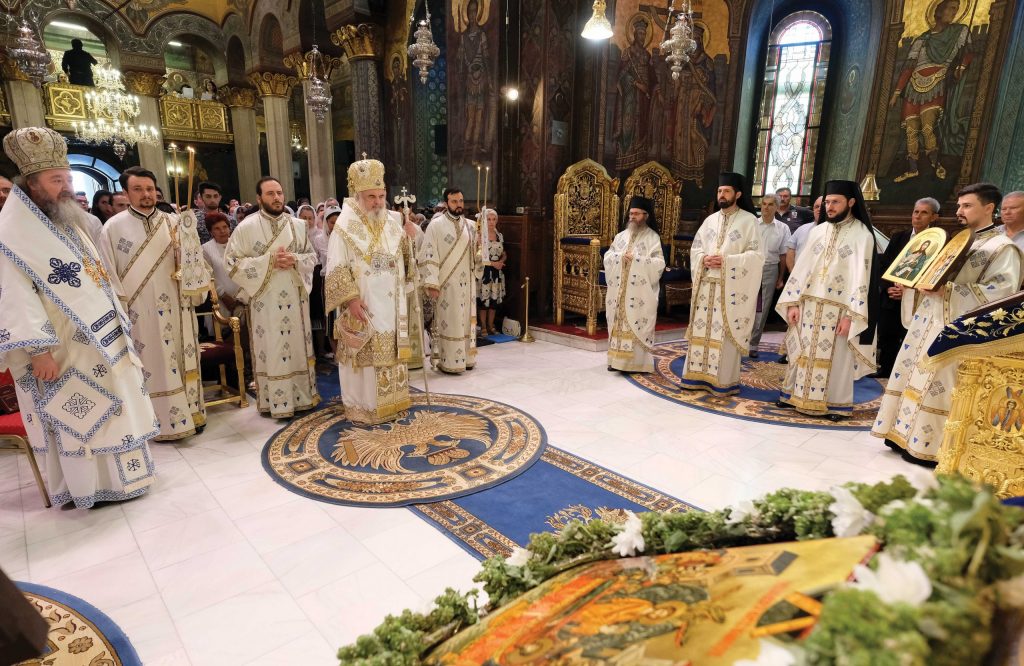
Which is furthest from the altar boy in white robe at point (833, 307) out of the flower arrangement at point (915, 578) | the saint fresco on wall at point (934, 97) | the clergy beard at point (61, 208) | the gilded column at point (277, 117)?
the gilded column at point (277, 117)

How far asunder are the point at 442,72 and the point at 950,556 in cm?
1088

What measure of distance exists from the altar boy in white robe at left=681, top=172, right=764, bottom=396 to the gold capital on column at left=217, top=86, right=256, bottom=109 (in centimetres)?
1566

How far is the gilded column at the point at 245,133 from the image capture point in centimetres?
1623

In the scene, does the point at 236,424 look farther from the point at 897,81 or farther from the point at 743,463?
the point at 897,81

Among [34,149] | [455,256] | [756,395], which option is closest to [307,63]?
[455,256]

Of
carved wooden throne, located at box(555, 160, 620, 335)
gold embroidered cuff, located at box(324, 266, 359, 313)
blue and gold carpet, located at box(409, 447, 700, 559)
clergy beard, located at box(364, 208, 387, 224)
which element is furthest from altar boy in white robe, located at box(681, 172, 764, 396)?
gold embroidered cuff, located at box(324, 266, 359, 313)

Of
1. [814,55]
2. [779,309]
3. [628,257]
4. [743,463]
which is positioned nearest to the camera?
[743,463]

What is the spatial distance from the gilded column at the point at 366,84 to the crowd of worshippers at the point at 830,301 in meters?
6.76

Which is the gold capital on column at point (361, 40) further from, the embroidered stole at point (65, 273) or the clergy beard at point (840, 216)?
the clergy beard at point (840, 216)

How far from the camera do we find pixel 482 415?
518 centimetres

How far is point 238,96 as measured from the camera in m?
16.2

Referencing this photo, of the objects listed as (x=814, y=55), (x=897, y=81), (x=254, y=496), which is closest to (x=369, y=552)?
(x=254, y=496)

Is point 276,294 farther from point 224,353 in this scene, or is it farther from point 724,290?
point 724,290

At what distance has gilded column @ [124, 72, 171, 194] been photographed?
14.5 m
